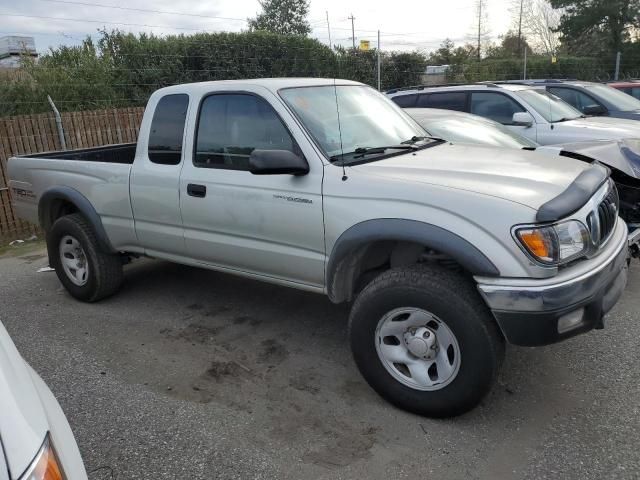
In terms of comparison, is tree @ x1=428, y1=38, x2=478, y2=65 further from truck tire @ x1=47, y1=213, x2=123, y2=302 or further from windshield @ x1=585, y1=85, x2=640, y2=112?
truck tire @ x1=47, y1=213, x2=123, y2=302

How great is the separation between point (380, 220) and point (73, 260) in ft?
11.3

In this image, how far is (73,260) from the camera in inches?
207

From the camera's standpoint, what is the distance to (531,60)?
2717cm

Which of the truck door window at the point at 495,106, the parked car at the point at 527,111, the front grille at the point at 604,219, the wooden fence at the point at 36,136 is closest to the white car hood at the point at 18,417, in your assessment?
the front grille at the point at 604,219

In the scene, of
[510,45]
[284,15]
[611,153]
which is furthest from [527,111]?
[284,15]

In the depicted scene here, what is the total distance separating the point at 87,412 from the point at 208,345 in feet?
3.45

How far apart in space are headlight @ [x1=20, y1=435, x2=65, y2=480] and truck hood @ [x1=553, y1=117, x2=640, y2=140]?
7.54 meters

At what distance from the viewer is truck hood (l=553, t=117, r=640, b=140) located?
7363mm

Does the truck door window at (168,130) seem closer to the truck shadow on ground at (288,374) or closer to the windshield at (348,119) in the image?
the windshield at (348,119)

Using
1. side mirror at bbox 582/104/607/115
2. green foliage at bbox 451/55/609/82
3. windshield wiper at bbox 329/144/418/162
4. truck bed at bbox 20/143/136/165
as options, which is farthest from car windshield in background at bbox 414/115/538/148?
green foliage at bbox 451/55/609/82

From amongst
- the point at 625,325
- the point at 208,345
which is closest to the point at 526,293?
the point at 625,325

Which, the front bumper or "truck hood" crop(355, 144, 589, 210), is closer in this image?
the front bumper

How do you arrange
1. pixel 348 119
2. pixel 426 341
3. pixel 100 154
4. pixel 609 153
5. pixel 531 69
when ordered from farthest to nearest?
pixel 531 69 < pixel 100 154 < pixel 609 153 < pixel 348 119 < pixel 426 341

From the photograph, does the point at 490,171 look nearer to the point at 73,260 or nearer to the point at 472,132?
the point at 472,132
